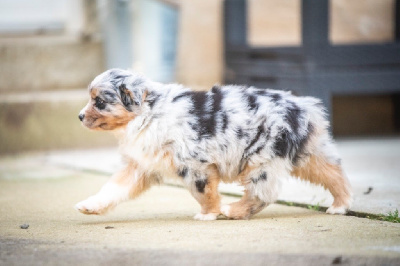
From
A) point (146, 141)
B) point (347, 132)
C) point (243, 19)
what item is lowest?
point (347, 132)

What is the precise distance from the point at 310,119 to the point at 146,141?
106cm

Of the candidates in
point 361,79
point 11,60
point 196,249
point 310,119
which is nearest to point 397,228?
point 310,119

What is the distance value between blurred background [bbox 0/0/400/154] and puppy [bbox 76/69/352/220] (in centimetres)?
361

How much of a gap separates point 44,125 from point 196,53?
2.19 meters

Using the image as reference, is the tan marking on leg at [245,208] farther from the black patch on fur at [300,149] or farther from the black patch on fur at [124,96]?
the black patch on fur at [124,96]

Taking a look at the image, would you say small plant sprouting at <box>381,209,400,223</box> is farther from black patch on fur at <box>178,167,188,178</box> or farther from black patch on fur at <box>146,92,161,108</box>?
black patch on fur at <box>146,92,161,108</box>

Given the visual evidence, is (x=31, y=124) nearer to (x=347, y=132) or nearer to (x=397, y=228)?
(x=347, y=132)

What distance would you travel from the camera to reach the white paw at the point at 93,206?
4480 mm

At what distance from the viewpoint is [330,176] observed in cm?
464

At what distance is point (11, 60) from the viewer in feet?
30.9

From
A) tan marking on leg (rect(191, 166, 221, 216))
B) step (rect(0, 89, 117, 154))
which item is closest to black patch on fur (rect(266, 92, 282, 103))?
tan marking on leg (rect(191, 166, 221, 216))

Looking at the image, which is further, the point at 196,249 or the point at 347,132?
the point at 347,132

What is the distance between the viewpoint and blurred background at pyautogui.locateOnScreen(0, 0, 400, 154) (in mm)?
8289

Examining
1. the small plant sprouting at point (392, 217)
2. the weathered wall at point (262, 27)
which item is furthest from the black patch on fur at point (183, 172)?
the weathered wall at point (262, 27)
